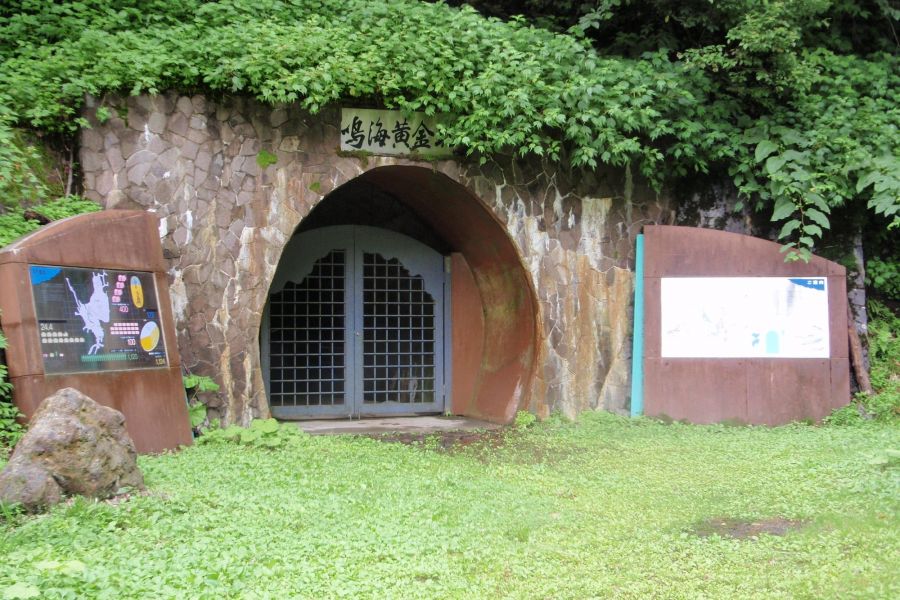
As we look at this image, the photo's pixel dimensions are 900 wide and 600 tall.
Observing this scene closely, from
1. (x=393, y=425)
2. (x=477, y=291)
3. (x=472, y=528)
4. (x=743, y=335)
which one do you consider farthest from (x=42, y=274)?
(x=743, y=335)

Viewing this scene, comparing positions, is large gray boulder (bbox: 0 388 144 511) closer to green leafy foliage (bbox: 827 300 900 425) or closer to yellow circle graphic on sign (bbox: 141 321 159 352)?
yellow circle graphic on sign (bbox: 141 321 159 352)

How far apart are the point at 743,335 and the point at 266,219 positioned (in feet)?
16.7

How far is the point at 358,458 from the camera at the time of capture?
6.58m

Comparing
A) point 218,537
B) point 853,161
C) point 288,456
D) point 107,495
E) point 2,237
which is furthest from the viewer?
point 853,161

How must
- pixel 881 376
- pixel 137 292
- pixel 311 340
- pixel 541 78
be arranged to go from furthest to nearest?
pixel 311 340 < pixel 881 376 < pixel 541 78 < pixel 137 292

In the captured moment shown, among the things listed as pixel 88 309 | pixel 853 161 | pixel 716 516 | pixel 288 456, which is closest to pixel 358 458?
pixel 288 456

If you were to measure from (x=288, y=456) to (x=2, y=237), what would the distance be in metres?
2.66

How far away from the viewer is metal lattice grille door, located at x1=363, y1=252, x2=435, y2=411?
10250 millimetres

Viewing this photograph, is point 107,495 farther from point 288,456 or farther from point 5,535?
point 288,456

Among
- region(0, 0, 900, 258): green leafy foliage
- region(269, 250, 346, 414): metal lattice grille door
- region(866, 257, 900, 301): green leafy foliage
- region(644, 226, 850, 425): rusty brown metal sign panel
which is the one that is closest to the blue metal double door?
region(269, 250, 346, 414): metal lattice grille door

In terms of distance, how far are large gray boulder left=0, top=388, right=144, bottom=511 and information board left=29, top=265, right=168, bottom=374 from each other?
3.78 ft

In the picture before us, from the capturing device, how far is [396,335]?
33.9ft

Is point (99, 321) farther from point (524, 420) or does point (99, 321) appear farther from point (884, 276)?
point (884, 276)

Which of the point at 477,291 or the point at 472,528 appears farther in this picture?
the point at 477,291
